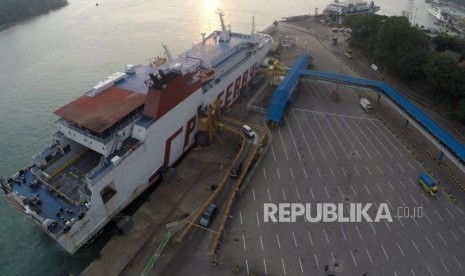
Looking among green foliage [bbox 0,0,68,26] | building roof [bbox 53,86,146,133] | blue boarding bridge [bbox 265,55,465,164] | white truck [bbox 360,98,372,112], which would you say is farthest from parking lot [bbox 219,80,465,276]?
green foliage [bbox 0,0,68,26]

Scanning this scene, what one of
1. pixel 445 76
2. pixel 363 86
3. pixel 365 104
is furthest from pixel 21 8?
pixel 445 76

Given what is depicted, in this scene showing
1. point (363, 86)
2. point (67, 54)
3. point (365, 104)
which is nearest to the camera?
point (365, 104)

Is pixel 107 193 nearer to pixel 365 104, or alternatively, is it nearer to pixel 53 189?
pixel 53 189

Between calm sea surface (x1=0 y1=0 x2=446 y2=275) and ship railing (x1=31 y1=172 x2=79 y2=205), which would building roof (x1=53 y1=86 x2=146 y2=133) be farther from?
calm sea surface (x1=0 y1=0 x2=446 y2=275)

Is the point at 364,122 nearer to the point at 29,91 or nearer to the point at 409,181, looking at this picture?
the point at 409,181

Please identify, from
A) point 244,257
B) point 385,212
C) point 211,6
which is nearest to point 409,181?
point 385,212

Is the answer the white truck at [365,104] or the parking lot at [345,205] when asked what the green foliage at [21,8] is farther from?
the white truck at [365,104]
